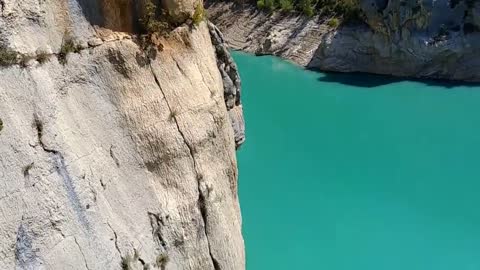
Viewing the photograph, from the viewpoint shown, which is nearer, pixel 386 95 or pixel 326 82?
pixel 386 95

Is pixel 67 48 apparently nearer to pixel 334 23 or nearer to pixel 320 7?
pixel 334 23

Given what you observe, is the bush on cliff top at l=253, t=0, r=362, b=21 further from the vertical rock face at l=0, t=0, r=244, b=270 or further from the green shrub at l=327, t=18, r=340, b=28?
the vertical rock face at l=0, t=0, r=244, b=270

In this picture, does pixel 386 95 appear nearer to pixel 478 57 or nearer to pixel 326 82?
pixel 326 82

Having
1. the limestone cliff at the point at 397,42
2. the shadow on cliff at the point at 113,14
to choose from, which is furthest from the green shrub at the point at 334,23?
the shadow on cliff at the point at 113,14

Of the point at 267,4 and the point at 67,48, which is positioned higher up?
the point at 67,48

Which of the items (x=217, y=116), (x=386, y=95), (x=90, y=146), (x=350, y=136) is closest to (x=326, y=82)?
(x=386, y=95)

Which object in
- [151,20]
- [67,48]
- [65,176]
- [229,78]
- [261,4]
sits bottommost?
[65,176]

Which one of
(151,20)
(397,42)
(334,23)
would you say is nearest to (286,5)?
(334,23)
